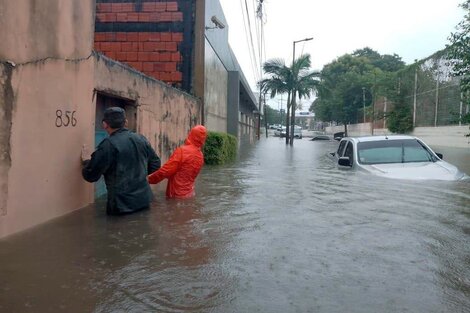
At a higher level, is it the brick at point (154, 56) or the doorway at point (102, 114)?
the brick at point (154, 56)

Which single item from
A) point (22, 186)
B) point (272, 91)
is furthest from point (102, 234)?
point (272, 91)

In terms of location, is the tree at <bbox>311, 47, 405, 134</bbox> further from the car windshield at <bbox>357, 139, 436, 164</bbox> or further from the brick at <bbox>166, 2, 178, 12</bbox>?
the car windshield at <bbox>357, 139, 436, 164</bbox>

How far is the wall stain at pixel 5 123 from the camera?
4.21m

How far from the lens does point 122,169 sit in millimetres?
5465

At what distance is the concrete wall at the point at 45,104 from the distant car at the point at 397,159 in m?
4.83

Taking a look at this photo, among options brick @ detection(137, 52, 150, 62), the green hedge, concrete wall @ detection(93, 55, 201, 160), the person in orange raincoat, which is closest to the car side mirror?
the person in orange raincoat

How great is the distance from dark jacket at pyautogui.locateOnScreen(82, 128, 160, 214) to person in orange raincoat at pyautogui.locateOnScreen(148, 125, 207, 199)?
0.68m

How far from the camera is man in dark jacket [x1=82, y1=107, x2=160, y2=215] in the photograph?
17.6ft

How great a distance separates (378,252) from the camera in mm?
4199

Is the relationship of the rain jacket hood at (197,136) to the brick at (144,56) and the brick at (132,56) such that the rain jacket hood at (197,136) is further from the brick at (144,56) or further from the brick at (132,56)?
the brick at (132,56)

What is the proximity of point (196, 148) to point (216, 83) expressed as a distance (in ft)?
38.4

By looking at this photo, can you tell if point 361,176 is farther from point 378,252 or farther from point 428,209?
point 378,252

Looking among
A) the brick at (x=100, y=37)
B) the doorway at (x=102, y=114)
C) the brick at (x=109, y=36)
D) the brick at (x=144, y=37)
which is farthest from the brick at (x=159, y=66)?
the doorway at (x=102, y=114)

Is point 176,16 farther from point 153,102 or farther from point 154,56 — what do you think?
point 153,102
